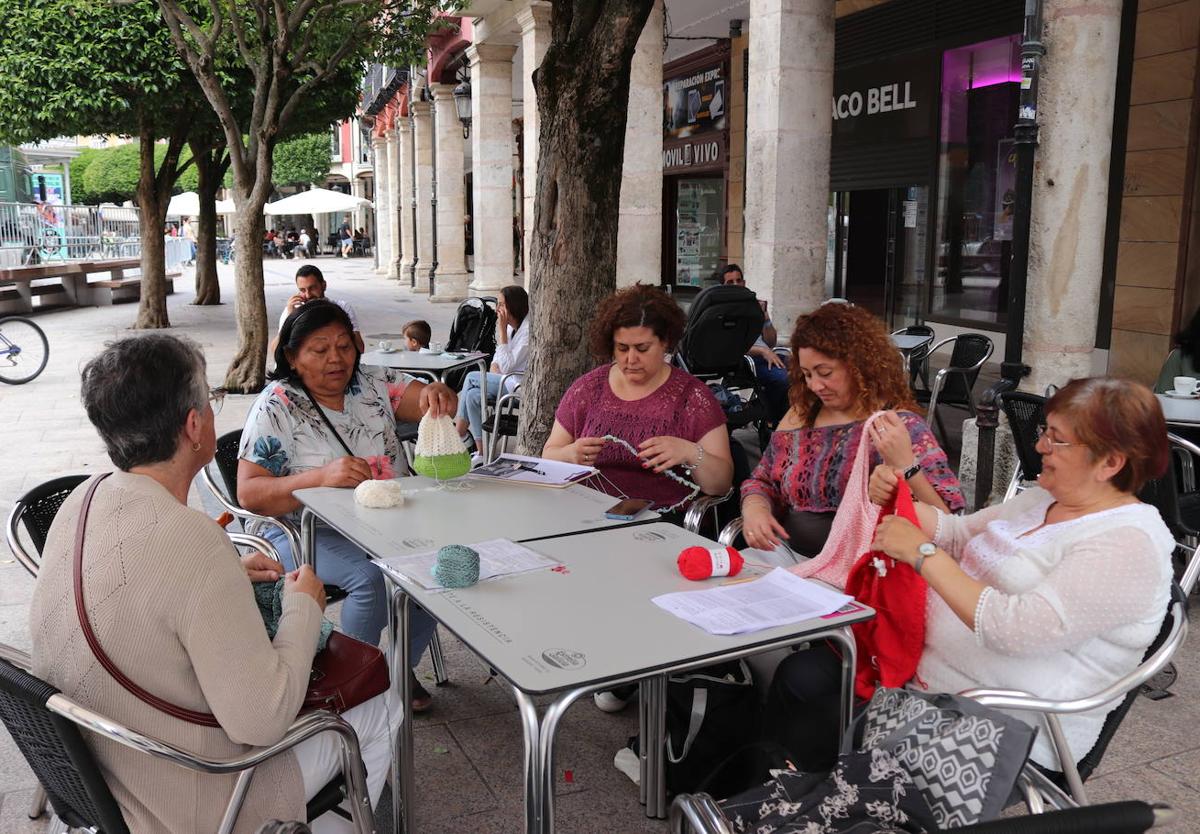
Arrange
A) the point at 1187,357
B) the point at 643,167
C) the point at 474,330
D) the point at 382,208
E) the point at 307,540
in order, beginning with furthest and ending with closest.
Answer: the point at 382,208, the point at 643,167, the point at 474,330, the point at 1187,357, the point at 307,540

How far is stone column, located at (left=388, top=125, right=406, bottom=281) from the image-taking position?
31969mm

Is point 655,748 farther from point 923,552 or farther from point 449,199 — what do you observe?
point 449,199

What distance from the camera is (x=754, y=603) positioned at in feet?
7.59

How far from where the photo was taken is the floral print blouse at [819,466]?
3039 millimetres

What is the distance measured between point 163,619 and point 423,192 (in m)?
25.6

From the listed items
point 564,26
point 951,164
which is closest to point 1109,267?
point 951,164

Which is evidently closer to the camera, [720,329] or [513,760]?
[513,760]

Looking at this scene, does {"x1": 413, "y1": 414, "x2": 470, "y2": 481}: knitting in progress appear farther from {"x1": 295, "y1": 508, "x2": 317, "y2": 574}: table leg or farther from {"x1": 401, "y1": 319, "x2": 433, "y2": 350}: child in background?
→ {"x1": 401, "y1": 319, "x2": 433, "y2": 350}: child in background

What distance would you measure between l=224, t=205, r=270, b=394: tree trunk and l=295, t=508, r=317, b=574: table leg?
709 centimetres

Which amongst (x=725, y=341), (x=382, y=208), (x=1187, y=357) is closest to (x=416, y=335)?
(x=725, y=341)

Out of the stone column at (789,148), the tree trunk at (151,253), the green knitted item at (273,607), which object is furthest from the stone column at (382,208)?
the green knitted item at (273,607)

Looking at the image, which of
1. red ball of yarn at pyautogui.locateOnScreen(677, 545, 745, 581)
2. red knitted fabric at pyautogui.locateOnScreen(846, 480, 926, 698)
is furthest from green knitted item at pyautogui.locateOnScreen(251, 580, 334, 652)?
red knitted fabric at pyautogui.locateOnScreen(846, 480, 926, 698)

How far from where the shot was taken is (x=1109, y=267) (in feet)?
31.1

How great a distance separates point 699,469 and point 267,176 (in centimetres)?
711
